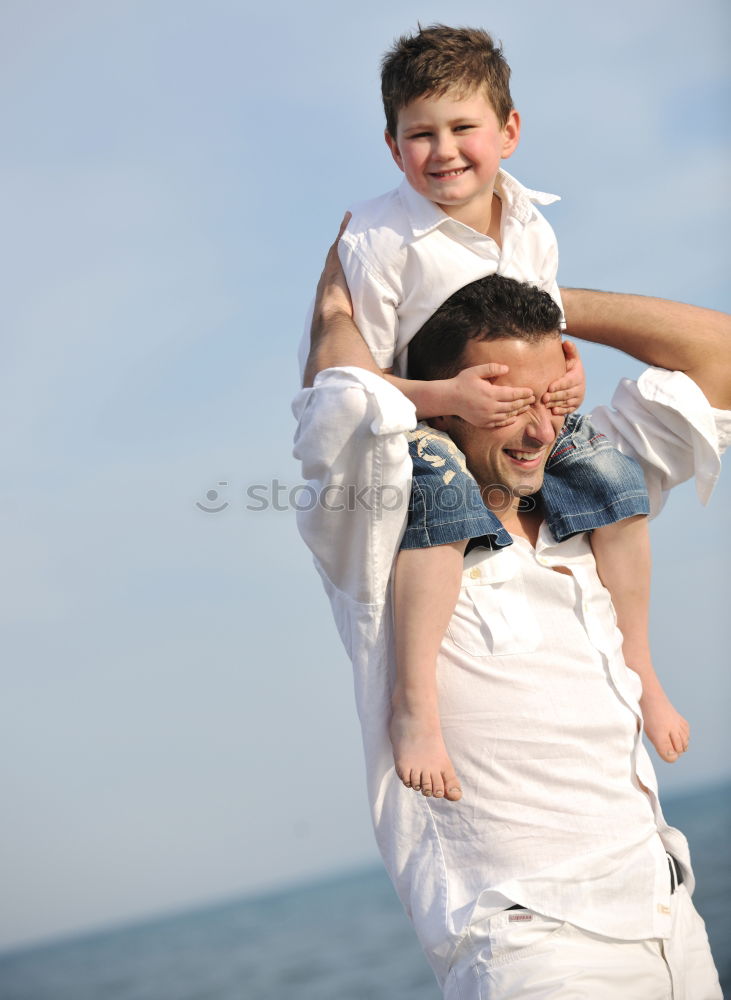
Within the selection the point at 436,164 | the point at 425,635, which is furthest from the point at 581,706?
the point at 436,164

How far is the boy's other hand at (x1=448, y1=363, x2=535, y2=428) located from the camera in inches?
107

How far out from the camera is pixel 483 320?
2811 mm

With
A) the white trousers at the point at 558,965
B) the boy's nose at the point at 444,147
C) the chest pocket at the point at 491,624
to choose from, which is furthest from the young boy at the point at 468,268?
the white trousers at the point at 558,965

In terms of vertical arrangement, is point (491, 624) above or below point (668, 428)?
below

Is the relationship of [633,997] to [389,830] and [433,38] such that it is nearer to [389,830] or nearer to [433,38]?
[389,830]

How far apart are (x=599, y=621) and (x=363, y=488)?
767mm

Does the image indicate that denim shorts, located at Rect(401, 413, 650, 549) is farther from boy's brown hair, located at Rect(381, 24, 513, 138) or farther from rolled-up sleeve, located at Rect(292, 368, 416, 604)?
boy's brown hair, located at Rect(381, 24, 513, 138)

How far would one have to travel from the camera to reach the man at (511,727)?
2535 mm

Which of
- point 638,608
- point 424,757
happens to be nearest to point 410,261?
point 638,608

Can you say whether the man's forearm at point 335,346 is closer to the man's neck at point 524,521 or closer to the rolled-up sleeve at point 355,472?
the rolled-up sleeve at point 355,472

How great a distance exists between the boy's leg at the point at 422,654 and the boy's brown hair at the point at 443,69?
1178mm

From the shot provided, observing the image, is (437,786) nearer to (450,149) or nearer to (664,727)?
(664,727)

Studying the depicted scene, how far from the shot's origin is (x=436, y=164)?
2984 mm

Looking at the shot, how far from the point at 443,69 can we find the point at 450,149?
0.67ft
